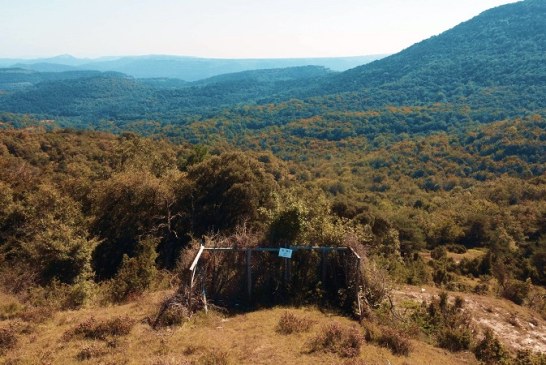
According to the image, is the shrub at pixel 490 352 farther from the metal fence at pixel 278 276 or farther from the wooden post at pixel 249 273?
the wooden post at pixel 249 273

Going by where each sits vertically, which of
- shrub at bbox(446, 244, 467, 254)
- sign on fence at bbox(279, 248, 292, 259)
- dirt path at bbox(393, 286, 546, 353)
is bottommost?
shrub at bbox(446, 244, 467, 254)

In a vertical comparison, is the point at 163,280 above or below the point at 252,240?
below

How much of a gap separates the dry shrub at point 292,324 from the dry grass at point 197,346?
0.15 meters

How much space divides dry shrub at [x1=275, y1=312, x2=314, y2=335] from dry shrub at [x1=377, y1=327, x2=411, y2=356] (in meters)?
1.90

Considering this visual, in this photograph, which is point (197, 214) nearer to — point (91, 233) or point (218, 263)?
point (91, 233)

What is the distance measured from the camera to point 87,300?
13.1m

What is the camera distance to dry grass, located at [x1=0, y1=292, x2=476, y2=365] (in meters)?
8.62

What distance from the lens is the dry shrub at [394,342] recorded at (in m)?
9.50

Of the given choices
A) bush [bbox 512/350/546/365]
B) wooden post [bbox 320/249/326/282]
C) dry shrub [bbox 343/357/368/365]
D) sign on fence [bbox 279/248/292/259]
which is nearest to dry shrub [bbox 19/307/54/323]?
sign on fence [bbox 279/248/292/259]

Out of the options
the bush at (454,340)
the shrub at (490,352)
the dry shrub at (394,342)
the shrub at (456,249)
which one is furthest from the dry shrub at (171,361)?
the shrub at (456,249)

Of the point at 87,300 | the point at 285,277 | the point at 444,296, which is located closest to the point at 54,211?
the point at 87,300

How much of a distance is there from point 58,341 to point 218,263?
4744mm

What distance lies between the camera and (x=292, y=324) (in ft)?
33.8

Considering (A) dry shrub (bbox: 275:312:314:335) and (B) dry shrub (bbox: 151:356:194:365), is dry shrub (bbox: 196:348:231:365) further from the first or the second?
(A) dry shrub (bbox: 275:312:314:335)
